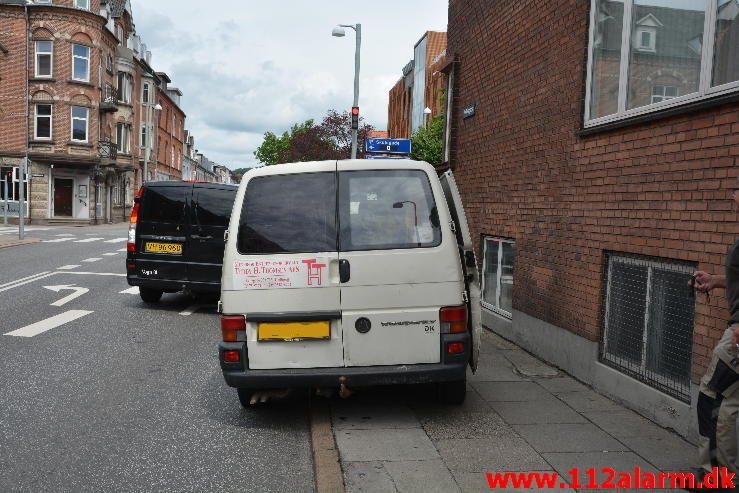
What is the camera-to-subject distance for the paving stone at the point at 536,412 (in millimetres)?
5125

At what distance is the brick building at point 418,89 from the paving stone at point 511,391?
28.6 meters

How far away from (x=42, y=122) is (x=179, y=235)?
3466 cm

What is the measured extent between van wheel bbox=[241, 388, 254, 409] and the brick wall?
3081mm

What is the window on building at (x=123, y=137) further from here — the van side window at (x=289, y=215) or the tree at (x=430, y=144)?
the van side window at (x=289, y=215)

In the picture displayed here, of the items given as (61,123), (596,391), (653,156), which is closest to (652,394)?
(596,391)

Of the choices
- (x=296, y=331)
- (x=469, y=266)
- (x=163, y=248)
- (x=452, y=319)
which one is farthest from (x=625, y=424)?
(x=163, y=248)

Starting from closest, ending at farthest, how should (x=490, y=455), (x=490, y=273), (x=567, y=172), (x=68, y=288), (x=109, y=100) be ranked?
(x=490, y=455) < (x=567, y=172) < (x=490, y=273) < (x=68, y=288) < (x=109, y=100)

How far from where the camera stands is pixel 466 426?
197 inches

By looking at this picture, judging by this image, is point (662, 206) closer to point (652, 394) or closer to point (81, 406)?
point (652, 394)

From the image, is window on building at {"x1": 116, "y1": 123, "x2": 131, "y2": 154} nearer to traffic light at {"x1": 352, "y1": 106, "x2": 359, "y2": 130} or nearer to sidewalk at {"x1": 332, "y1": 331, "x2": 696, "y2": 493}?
traffic light at {"x1": 352, "y1": 106, "x2": 359, "y2": 130}

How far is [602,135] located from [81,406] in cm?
494

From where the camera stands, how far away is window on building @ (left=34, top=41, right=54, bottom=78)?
40.1 metres

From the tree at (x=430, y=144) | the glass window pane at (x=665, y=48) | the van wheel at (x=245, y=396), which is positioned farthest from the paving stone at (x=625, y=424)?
the tree at (x=430, y=144)

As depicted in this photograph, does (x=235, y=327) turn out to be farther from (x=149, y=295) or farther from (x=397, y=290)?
(x=149, y=295)
